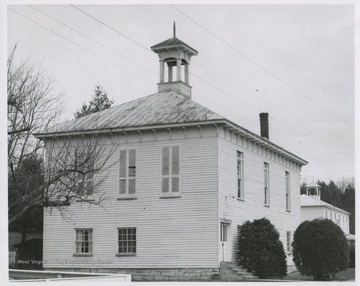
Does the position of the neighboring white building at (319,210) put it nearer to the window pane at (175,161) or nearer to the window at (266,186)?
the window at (266,186)

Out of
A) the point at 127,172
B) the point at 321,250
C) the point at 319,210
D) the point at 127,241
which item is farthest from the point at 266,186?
the point at 319,210

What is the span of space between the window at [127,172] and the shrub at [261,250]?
580 cm

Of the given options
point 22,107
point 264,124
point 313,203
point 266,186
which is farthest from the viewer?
point 313,203

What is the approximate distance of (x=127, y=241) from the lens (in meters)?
34.3

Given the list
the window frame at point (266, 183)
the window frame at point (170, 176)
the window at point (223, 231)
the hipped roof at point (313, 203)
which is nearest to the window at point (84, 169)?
the window frame at point (170, 176)

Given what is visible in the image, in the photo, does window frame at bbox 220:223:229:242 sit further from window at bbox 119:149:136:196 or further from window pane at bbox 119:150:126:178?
window pane at bbox 119:150:126:178

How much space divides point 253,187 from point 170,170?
19.1ft

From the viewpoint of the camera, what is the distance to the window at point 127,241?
3431cm

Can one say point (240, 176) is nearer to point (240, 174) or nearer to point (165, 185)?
point (240, 174)

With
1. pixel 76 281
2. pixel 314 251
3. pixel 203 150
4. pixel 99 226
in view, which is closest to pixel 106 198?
pixel 99 226

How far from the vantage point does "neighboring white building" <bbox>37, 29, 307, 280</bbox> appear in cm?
3300

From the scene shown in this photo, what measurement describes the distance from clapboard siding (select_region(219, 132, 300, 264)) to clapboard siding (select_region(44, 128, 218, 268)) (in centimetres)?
91

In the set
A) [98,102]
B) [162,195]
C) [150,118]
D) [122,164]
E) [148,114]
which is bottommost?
[162,195]

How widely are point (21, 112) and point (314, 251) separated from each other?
1618cm
